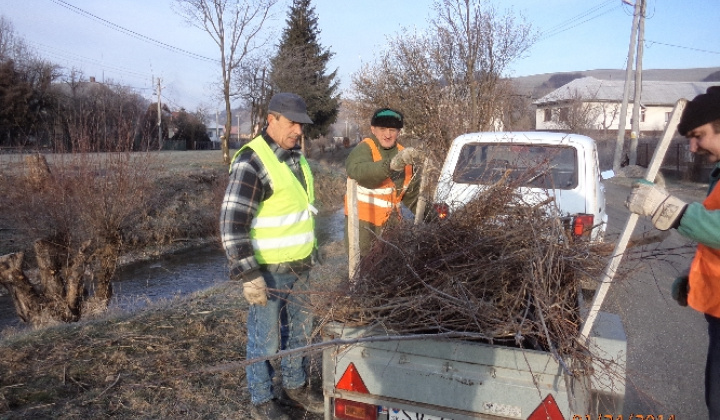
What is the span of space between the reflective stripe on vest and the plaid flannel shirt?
50 mm

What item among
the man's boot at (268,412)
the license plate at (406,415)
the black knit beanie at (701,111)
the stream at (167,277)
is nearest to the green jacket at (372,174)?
the man's boot at (268,412)

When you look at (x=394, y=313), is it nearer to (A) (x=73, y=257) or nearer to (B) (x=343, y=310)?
(B) (x=343, y=310)

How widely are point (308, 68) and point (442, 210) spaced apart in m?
29.0

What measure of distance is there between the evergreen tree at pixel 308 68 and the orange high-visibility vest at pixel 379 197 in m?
26.0

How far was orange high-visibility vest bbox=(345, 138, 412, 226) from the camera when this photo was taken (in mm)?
4191

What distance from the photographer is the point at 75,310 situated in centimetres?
666

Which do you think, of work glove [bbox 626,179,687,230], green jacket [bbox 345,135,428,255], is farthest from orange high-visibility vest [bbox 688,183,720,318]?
green jacket [bbox 345,135,428,255]

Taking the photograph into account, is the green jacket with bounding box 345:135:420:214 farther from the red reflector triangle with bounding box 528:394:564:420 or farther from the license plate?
the red reflector triangle with bounding box 528:394:564:420

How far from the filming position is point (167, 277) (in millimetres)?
10578

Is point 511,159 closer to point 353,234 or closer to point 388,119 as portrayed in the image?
point 388,119

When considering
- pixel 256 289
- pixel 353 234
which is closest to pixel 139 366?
pixel 256 289

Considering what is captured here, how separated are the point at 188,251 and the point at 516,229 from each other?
1172 cm

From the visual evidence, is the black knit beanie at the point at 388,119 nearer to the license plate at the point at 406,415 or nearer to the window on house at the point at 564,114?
the license plate at the point at 406,415

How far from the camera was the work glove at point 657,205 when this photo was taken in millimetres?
2197
